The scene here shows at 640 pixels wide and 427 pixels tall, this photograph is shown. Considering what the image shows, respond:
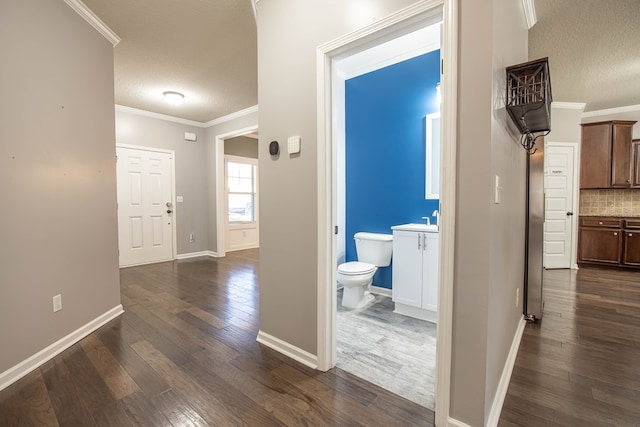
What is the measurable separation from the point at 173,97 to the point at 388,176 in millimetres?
3247

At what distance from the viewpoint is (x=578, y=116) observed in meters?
4.69

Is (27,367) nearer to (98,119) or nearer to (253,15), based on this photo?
(98,119)

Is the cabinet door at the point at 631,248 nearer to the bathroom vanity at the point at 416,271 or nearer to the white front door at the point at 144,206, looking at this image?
the bathroom vanity at the point at 416,271

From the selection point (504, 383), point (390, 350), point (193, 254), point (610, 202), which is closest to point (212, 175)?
point (193, 254)

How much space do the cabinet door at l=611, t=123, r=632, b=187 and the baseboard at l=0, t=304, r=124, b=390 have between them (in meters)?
7.17

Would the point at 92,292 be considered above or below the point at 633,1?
below

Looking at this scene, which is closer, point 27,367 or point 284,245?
point 27,367

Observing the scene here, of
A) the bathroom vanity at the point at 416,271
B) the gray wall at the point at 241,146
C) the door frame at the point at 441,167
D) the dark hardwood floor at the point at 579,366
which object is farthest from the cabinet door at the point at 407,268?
the gray wall at the point at 241,146

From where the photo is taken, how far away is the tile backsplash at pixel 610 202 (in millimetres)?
4855

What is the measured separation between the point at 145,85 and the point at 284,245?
11.1ft

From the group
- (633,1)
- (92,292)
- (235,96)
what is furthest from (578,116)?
(92,292)

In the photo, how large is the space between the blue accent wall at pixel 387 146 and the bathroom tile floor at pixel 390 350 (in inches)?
28.9

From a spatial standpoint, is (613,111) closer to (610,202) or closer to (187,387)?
(610,202)

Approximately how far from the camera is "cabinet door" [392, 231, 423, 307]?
105 inches
